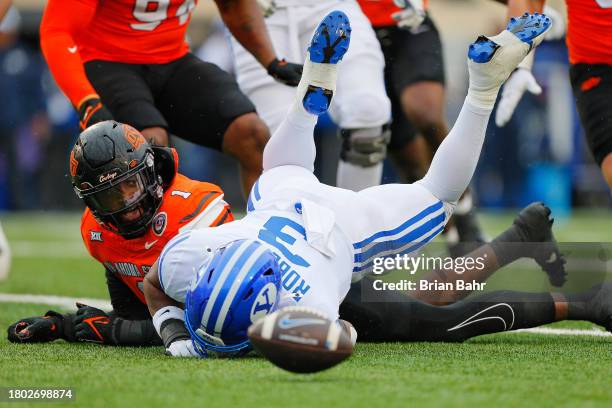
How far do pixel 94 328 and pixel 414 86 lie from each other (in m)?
2.71

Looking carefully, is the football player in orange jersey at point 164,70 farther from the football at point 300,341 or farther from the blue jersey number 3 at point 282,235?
the football at point 300,341

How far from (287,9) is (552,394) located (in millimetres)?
3569

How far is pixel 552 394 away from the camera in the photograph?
2982 mm

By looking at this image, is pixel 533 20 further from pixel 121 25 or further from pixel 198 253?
pixel 121 25

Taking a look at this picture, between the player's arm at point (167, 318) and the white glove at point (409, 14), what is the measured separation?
9.42 ft

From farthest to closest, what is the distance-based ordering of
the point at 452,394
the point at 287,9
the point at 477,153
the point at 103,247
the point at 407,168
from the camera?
1. the point at 407,168
2. the point at 287,9
3. the point at 103,247
4. the point at 477,153
5. the point at 452,394

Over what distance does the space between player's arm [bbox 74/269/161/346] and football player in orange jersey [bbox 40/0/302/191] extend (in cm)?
84

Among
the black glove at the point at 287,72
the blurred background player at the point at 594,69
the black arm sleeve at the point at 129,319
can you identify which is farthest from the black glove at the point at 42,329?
the blurred background player at the point at 594,69

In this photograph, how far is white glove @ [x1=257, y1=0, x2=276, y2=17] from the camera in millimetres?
5898

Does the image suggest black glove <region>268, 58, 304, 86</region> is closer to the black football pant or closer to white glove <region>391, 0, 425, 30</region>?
white glove <region>391, 0, 425, 30</region>

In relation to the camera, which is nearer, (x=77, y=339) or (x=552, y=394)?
(x=552, y=394)

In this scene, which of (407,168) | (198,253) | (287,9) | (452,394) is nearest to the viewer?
(452,394)

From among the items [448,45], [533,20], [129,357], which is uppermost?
[533,20]

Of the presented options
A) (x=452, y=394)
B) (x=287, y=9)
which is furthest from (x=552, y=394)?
(x=287, y=9)
